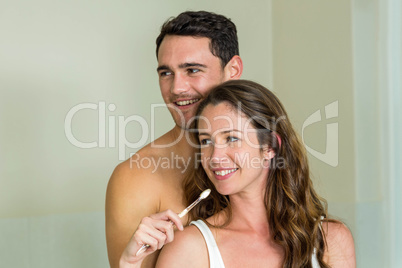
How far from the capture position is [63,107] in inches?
83.0

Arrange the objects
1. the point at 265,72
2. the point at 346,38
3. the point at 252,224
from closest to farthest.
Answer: the point at 252,224 < the point at 346,38 < the point at 265,72

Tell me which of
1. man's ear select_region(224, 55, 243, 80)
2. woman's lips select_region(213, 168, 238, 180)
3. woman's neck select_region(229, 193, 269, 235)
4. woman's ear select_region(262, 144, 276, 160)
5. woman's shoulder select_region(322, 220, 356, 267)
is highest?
man's ear select_region(224, 55, 243, 80)

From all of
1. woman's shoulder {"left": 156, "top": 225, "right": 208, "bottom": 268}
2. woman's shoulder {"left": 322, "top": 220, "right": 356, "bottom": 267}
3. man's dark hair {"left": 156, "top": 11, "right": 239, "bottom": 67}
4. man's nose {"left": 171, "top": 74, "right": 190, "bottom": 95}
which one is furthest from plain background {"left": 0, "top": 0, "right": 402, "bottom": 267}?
woman's shoulder {"left": 156, "top": 225, "right": 208, "bottom": 268}

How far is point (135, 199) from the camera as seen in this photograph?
5.00ft

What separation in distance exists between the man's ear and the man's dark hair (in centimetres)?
2

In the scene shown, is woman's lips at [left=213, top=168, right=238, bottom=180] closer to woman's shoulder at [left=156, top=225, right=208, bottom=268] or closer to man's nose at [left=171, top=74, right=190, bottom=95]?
woman's shoulder at [left=156, top=225, right=208, bottom=268]

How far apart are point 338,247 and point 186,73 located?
64cm

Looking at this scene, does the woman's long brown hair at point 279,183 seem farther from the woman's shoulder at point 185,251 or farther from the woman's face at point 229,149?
the woman's shoulder at point 185,251

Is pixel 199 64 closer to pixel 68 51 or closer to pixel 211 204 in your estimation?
pixel 211 204

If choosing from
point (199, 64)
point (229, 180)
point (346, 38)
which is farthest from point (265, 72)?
point (229, 180)

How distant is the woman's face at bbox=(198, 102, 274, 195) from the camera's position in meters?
1.35

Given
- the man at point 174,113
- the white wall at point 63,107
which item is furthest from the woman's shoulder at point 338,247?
the white wall at point 63,107

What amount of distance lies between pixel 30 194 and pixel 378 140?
51.7 inches

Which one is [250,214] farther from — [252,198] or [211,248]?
[211,248]
